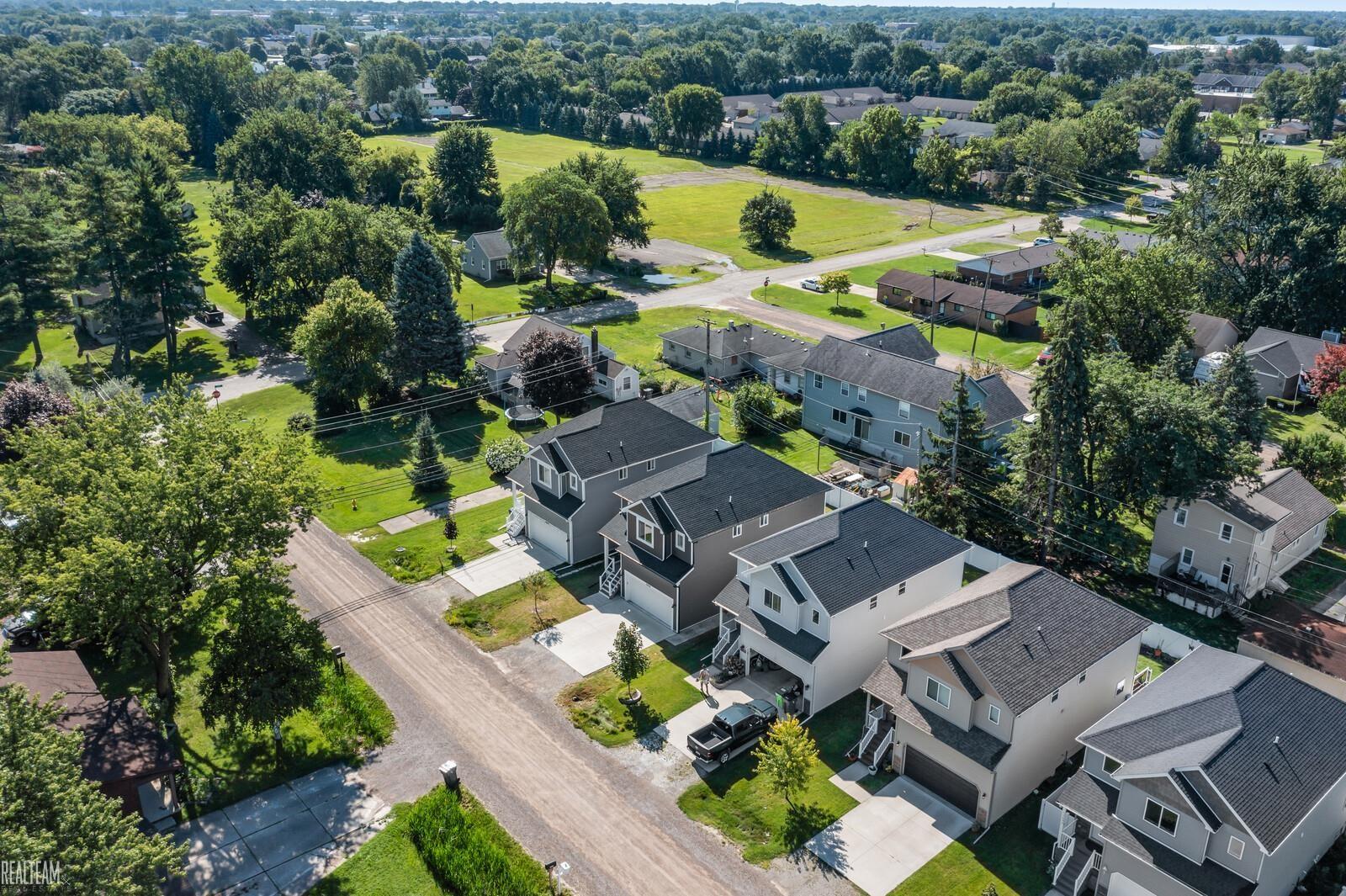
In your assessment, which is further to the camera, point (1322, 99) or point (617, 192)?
point (1322, 99)

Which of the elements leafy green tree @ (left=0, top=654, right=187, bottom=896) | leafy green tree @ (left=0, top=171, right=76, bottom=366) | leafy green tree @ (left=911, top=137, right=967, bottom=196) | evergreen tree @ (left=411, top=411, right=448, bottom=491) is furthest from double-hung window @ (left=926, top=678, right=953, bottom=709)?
leafy green tree @ (left=911, top=137, right=967, bottom=196)

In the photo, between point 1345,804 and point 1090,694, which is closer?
point 1345,804

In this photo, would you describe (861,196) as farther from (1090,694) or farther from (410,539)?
(1090,694)

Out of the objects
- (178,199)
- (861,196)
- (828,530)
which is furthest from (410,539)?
(861,196)

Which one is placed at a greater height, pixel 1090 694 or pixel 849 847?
pixel 1090 694

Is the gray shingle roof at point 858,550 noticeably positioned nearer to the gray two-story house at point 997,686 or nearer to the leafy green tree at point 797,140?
the gray two-story house at point 997,686

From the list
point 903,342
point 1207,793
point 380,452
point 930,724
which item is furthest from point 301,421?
point 1207,793

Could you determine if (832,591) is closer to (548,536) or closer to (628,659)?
(628,659)
